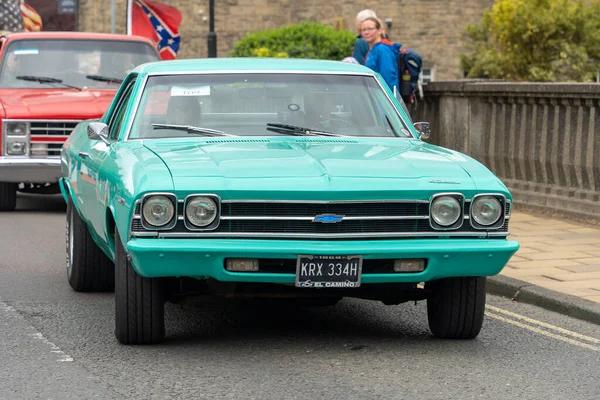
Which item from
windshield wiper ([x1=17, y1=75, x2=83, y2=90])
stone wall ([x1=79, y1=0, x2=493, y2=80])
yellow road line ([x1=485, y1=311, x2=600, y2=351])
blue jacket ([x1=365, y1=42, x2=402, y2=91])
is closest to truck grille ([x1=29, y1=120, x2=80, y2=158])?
windshield wiper ([x1=17, y1=75, x2=83, y2=90])

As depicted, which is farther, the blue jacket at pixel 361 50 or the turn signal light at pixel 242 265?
the blue jacket at pixel 361 50

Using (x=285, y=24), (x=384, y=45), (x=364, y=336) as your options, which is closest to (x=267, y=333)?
(x=364, y=336)

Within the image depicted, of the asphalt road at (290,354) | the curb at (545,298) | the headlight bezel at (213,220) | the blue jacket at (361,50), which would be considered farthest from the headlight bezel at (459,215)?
the blue jacket at (361,50)

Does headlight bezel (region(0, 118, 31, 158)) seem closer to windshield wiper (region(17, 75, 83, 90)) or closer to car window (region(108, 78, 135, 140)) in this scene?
windshield wiper (region(17, 75, 83, 90))

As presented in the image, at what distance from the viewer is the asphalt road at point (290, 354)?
5.90 metres

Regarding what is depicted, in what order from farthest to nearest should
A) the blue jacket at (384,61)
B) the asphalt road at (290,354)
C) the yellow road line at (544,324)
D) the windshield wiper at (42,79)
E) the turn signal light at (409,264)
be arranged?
the windshield wiper at (42,79), the blue jacket at (384,61), the yellow road line at (544,324), the turn signal light at (409,264), the asphalt road at (290,354)

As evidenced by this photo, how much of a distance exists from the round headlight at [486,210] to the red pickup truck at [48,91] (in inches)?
303

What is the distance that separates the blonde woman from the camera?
1315 centimetres

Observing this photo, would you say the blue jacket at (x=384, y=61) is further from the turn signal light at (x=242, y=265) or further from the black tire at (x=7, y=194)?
the turn signal light at (x=242, y=265)

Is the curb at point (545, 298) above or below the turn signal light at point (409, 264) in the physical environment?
below

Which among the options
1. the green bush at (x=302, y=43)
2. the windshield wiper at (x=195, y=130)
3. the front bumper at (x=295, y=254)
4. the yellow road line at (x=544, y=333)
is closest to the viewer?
the front bumper at (x=295, y=254)

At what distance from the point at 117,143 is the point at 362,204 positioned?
5.89 feet

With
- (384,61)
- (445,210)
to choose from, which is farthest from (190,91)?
(384,61)

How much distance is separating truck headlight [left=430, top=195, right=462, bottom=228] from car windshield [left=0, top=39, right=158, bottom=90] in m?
8.51
